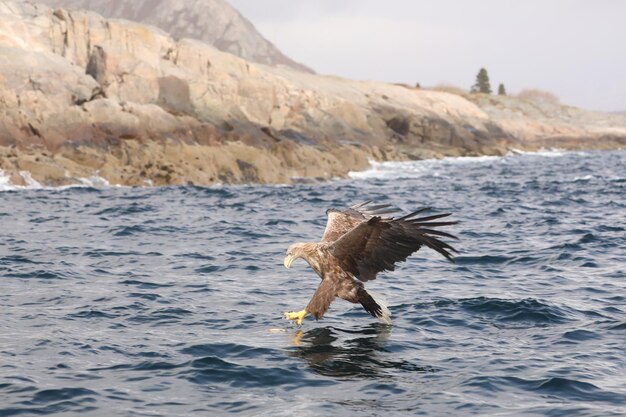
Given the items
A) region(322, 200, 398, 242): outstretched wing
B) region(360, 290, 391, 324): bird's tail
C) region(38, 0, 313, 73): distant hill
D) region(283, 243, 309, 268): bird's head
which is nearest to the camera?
region(360, 290, 391, 324): bird's tail

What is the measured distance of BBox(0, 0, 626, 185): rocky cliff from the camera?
2864 cm

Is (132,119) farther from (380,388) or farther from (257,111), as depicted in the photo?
(380,388)

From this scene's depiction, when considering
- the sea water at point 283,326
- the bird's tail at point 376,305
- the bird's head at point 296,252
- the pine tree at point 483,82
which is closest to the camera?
the sea water at point 283,326

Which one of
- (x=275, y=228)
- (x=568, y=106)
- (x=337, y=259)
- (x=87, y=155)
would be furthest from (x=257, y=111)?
(x=568, y=106)

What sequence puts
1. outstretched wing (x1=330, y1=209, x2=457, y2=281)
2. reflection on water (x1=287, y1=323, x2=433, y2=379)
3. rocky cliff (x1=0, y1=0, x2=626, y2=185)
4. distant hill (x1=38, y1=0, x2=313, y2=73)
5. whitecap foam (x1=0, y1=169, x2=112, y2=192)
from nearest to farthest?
reflection on water (x1=287, y1=323, x2=433, y2=379) < outstretched wing (x1=330, y1=209, x2=457, y2=281) < whitecap foam (x1=0, y1=169, x2=112, y2=192) < rocky cliff (x1=0, y1=0, x2=626, y2=185) < distant hill (x1=38, y1=0, x2=313, y2=73)

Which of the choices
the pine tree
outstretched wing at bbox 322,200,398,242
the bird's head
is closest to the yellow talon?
the bird's head

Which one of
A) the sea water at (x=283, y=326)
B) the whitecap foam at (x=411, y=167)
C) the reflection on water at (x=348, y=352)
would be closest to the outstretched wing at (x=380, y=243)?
the reflection on water at (x=348, y=352)

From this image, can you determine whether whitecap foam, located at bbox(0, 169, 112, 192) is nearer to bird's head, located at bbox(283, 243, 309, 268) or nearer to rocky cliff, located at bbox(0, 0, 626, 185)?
rocky cliff, located at bbox(0, 0, 626, 185)

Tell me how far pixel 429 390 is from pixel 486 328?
7.40 ft

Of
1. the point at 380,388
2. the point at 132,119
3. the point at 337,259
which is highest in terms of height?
the point at 132,119

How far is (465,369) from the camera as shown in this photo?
7.44 meters

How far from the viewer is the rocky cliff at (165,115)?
28641 mm

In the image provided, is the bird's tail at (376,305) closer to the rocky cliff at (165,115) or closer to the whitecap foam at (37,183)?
the whitecap foam at (37,183)

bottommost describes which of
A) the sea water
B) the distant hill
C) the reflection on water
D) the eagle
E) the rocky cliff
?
the reflection on water
